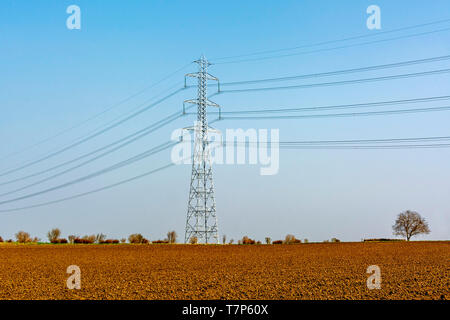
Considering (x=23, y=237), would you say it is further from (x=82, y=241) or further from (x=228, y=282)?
(x=228, y=282)

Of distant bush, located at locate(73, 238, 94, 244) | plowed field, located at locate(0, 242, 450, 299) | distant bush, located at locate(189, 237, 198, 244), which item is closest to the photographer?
plowed field, located at locate(0, 242, 450, 299)

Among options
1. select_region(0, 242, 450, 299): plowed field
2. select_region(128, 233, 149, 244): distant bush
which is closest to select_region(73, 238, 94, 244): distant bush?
select_region(128, 233, 149, 244): distant bush

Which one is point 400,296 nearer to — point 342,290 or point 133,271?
point 342,290

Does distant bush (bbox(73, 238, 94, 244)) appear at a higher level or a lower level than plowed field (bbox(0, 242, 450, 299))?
lower

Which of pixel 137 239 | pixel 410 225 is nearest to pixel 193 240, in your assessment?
pixel 137 239

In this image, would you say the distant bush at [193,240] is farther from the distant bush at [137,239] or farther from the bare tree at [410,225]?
the bare tree at [410,225]

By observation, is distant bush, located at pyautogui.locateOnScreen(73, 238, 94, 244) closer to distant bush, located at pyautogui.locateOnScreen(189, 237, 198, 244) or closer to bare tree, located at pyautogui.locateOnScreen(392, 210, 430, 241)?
distant bush, located at pyautogui.locateOnScreen(189, 237, 198, 244)

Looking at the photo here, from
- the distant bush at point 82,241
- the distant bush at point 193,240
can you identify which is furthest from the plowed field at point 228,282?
the distant bush at point 82,241

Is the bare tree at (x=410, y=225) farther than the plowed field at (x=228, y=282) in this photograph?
Yes

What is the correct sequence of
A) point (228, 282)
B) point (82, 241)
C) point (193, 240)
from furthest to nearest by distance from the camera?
point (82, 241)
point (193, 240)
point (228, 282)

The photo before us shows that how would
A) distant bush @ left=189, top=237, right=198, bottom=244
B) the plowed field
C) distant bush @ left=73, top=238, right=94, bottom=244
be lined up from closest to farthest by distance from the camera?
1. the plowed field
2. distant bush @ left=189, top=237, right=198, bottom=244
3. distant bush @ left=73, top=238, right=94, bottom=244

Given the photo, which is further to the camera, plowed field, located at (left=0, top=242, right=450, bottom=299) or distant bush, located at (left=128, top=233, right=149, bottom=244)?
distant bush, located at (left=128, top=233, right=149, bottom=244)

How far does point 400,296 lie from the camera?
49.9 ft
